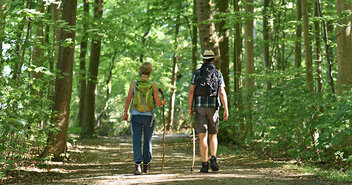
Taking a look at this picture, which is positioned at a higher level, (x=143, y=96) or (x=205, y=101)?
(x=143, y=96)

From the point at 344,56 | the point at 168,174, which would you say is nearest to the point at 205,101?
the point at 168,174

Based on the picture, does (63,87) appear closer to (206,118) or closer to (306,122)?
(206,118)

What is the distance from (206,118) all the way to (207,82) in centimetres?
70

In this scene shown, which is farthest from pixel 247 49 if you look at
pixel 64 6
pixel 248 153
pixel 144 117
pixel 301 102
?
pixel 144 117

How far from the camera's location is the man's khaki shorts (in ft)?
24.7

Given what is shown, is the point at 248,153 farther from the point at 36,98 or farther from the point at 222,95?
the point at 36,98

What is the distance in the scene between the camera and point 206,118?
24.9 feet

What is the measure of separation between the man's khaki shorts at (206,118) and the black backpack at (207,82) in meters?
0.29

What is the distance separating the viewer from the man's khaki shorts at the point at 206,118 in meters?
7.54

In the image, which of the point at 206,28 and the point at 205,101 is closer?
the point at 205,101

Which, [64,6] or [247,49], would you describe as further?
[247,49]

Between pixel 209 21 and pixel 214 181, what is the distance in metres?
7.12

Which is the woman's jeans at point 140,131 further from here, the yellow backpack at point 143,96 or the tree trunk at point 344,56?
the tree trunk at point 344,56

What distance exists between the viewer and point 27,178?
310 inches
